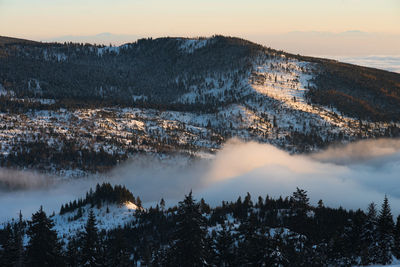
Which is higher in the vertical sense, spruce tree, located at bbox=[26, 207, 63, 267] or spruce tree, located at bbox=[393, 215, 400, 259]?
spruce tree, located at bbox=[26, 207, 63, 267]

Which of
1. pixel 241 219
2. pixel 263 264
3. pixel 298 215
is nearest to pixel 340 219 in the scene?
pixel 241 219

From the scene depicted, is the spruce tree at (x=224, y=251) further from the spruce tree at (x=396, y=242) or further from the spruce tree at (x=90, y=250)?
the spruce tree at (x=396, y=242)

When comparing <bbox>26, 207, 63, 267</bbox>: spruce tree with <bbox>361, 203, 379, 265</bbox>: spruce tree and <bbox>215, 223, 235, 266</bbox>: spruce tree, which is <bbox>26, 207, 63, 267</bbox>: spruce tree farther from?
<bbox>361, 203, 379, 265</bbox>: spruce tree

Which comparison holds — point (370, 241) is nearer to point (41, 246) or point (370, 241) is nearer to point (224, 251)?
point (224, 251)

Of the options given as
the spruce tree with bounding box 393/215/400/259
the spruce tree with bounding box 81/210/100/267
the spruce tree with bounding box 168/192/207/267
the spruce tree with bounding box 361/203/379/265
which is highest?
the spruce tree with bounding box 168/192/207/267

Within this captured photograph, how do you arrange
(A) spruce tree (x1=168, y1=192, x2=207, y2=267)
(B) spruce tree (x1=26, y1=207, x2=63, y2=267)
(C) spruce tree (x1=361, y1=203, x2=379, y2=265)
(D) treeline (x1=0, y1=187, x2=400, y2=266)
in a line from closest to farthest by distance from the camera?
1. (A) spruce tree (x1=168, y1=192, x2=207, y2=267)
2. (D) treeline (x1=0, y1=187, x2=400, y2=266)
3. (B) spruce tree (x1=26, y1=207, x2=63, y2=267)
4. (C) spruce tree (x1=361, y1=203, x2=379, y2=265)

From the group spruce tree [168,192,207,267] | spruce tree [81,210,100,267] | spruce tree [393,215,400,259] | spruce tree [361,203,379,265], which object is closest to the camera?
spruce tree [168,192,207,267]

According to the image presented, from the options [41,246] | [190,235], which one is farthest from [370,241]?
[41,246]

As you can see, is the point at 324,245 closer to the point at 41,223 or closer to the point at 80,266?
the point at 80,266

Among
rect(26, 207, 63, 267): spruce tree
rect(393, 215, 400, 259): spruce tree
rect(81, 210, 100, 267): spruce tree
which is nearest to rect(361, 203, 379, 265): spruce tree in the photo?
rect(393, 215, 400, 259): spruce tree
